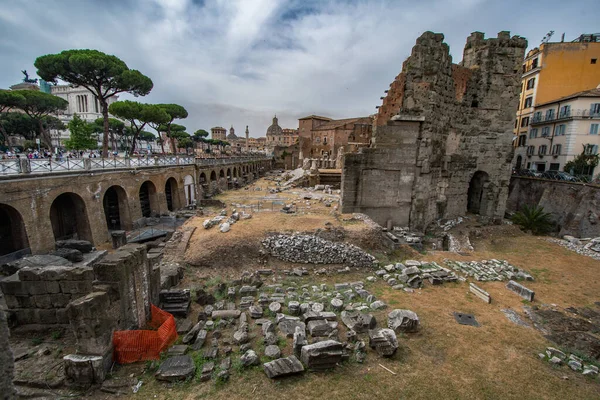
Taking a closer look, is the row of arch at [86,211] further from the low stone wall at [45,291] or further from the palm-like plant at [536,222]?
the palm-like plant at [536,222]

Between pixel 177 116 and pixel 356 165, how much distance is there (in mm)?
38758

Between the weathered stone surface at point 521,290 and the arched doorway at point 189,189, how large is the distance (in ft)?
82.1

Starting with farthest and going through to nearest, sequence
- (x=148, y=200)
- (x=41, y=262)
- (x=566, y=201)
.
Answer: (x=148, y=200) < (x=566, y=201) < (x=41, y=262)

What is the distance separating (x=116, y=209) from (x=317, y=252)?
16371mm

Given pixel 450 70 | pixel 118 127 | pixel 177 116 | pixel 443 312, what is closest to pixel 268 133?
pixel 118 127

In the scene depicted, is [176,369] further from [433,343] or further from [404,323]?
[433,343]

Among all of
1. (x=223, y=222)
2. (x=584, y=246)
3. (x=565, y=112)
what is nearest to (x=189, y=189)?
(x=223, y=222)

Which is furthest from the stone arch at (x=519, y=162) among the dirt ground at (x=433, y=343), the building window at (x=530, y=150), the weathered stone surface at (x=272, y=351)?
the weathered stone surface at (x=272, y=351)

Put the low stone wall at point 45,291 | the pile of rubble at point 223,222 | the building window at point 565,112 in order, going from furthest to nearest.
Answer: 1. the building window at point 565,112
2. the pile of rubble at point 223,222
3. the low stone wall at point 45,291

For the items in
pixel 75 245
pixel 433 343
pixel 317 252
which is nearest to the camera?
pixel 433 343

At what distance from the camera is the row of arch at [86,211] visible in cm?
1305

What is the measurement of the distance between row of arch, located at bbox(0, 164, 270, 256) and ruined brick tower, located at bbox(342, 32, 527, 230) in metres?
15.4

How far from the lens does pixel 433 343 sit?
23.7ft

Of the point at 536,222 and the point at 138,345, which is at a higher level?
the point at 536,222
